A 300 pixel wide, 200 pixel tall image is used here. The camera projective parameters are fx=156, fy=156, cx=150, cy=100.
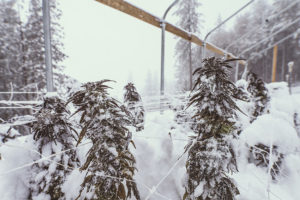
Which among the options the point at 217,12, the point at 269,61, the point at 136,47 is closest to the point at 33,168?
the point at 269,61

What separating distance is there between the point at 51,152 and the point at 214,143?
1119 millimetres

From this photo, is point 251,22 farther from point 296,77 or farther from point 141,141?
point 141,141

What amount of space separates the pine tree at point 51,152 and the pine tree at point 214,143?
2.76 feet

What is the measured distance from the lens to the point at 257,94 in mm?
2412

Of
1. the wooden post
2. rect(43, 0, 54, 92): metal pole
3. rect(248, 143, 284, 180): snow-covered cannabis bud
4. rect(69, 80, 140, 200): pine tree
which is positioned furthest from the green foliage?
the wooden post

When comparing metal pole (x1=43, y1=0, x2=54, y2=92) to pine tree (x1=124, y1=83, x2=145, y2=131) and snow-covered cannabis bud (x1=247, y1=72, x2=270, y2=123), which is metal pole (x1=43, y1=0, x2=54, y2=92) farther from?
snow-covered cannabis bud (x1=247, y1=72, x2=270, y2=123)

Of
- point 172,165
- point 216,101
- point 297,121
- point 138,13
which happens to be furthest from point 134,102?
point 297,121

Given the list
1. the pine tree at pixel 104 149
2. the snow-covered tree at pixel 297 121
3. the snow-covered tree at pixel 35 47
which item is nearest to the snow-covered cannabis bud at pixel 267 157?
the snow-covered tree at pixel 297 121

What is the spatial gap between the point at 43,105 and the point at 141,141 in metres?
0.92

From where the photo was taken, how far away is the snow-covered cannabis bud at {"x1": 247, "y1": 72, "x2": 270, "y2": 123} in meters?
2.36

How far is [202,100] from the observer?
997mm

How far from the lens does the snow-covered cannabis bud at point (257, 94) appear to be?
2.36 m

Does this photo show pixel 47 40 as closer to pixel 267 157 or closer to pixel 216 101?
pixel 216 101

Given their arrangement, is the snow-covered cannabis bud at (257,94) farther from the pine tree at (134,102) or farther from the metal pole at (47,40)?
the metal pole at (47,40)
